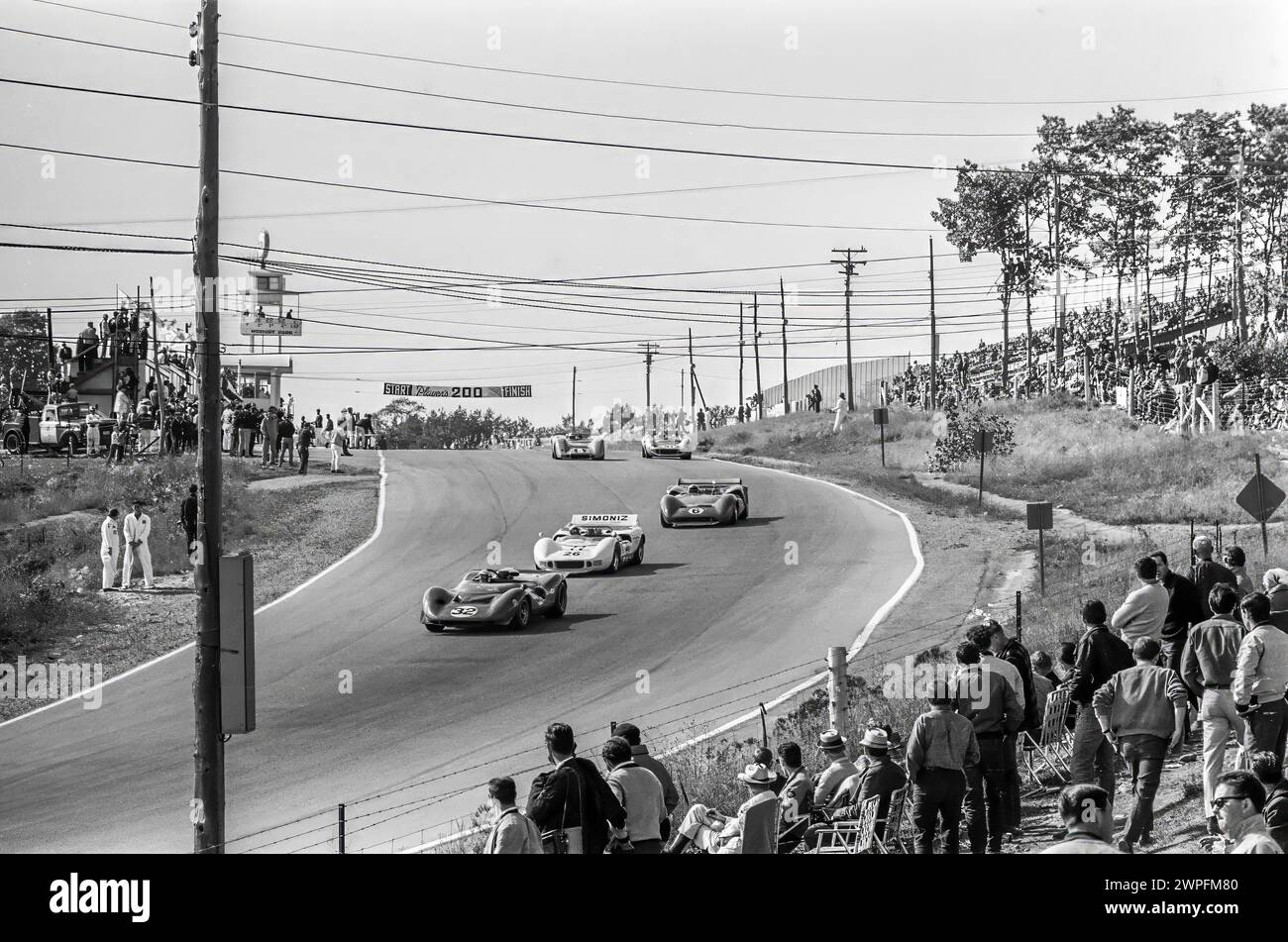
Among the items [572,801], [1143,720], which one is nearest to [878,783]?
[1143,720]

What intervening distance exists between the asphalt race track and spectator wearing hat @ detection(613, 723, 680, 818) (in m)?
3.89

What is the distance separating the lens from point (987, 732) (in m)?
11.8

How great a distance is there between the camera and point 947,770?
10.9 m

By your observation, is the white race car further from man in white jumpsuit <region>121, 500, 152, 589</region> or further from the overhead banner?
the overhead banner

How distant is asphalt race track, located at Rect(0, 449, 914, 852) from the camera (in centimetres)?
1642

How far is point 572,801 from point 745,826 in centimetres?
130

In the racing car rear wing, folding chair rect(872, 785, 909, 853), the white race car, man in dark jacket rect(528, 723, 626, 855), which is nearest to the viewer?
man in dark jacket rect(528, 723, 626, 855)

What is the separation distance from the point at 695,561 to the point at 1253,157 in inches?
1800

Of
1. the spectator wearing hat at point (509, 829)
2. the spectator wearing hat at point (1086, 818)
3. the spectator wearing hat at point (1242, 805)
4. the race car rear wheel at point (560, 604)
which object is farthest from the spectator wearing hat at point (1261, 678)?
the race car rear wheel at point (560, 604)

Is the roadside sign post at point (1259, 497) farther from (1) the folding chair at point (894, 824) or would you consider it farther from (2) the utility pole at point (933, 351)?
(2) the utility pole at point (933, 351)

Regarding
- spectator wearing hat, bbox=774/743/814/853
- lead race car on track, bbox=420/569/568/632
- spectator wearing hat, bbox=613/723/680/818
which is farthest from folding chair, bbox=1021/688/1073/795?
lead race car on track, bbox=420/569/568/632

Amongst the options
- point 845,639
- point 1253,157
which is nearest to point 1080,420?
point 1253,157

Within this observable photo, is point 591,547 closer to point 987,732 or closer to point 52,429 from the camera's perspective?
point 987,732
